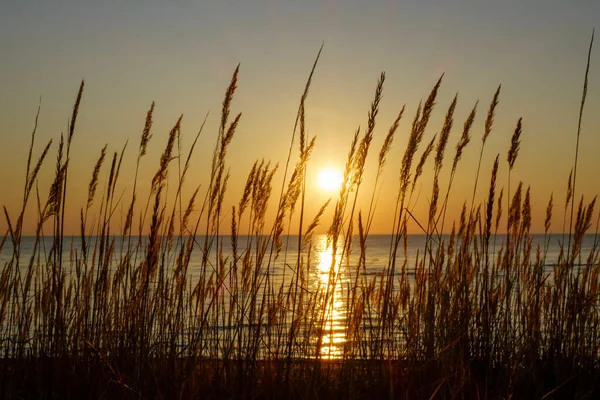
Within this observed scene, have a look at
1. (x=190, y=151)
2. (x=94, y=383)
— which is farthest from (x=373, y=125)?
(x=94, y=383)

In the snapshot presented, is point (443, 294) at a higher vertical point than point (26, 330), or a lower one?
higher

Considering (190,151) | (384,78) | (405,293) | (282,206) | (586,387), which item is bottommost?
(586,387)

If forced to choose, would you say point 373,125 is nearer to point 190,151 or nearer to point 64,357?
point 190,151

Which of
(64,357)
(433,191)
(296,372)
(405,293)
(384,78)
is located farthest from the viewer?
(405,293)

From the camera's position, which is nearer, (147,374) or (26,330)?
(147,374)

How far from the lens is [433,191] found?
3.49 metres

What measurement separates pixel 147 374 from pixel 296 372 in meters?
0.77

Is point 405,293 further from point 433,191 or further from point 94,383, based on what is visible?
point 94,383

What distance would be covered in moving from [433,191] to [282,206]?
3.60ft

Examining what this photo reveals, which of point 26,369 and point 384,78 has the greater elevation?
point 384,78

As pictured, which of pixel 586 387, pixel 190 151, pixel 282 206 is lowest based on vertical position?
pixel 586 387

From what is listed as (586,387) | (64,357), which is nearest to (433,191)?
(586,387)

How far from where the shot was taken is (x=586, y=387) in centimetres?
306

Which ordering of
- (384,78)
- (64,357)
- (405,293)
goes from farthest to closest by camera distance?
(405,293)
(64,357)
(384,78)
